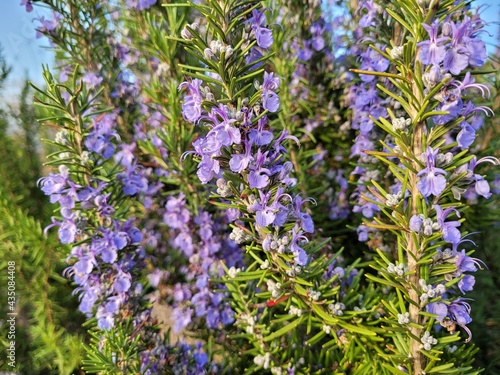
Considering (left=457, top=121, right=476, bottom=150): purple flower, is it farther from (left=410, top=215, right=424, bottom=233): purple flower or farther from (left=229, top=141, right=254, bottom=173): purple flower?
(left=229, top=141, right=254, bottom=173): purple flower

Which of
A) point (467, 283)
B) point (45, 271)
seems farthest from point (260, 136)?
point (45, 271)

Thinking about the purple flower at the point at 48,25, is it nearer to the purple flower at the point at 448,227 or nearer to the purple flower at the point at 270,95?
the purple flower at the point at 270,95

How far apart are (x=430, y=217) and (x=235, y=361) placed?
2.06 feet

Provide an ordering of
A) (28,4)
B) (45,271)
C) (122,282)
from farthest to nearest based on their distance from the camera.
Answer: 1. (45,271)
2. (28,4)
3. (122,282)

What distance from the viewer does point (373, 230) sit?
42.8 inches

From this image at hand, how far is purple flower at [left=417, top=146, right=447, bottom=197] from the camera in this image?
0.60 m

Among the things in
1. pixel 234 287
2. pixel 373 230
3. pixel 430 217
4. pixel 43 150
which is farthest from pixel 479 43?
pixel 43 150

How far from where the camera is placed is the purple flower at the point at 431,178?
598 millimetres

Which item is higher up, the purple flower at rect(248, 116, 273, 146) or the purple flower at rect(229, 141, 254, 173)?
the purple flower at rect(248, 116, 273, 146)

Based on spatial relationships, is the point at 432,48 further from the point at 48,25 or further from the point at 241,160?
the point at 48,25

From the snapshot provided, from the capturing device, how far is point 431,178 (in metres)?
0.61

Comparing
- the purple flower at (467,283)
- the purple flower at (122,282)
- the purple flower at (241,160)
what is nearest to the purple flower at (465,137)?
the purple flower at (467,283)

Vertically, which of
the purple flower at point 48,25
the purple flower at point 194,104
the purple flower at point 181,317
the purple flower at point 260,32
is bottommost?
the purple flower at point 181,317

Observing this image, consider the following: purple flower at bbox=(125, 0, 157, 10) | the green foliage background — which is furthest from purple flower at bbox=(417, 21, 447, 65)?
purple flower at bbox=(125, 0, 157, 10)
